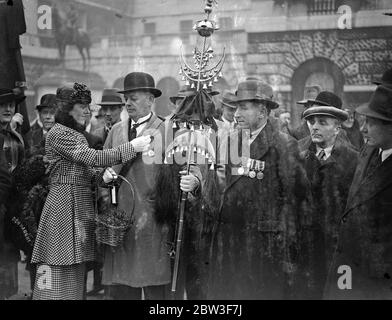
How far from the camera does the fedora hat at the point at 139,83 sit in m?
4.84

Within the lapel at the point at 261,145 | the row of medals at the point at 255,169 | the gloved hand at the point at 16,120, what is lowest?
the row of medals at the point at 255,169

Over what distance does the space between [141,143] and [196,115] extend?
51 cm

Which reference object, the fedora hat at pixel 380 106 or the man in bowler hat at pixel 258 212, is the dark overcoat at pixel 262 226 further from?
the fedora hat at pixel 380 106

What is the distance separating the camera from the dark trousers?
186 inches

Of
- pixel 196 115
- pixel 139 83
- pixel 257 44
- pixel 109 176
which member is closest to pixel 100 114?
pixel 139 83

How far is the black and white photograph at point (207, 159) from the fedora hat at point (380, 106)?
0.6 inches

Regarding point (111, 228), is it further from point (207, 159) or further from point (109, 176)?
point (207, 159)

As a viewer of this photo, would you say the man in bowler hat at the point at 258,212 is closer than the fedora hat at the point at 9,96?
Yes

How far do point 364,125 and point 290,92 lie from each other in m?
0.79

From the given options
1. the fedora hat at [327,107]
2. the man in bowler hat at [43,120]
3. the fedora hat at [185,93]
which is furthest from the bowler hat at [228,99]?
the man in bowler hat at [43,120]

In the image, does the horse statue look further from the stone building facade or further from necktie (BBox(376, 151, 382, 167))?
necktie (BBox(376, 151, 382, 167))

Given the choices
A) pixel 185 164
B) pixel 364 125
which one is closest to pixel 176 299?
pixel 185 164
